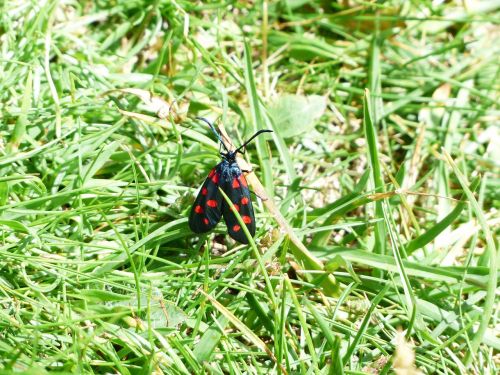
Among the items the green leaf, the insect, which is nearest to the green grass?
the green leaf

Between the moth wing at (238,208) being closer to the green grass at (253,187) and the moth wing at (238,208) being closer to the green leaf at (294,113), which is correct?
the green grass at (253,187)

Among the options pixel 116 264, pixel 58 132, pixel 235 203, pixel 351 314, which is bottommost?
pixel 351 314

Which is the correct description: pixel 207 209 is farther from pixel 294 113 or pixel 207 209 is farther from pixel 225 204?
pixel 294 113

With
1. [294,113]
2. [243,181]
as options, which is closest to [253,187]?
[243,181]

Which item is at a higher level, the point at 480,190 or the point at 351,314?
the point at 480,190

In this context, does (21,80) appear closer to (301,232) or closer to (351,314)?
(301,232)

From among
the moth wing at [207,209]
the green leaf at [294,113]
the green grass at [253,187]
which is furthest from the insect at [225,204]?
the green leaf at [294,113]

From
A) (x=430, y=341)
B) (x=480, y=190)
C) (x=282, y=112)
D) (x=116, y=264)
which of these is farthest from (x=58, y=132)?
(x=480, y=190)
